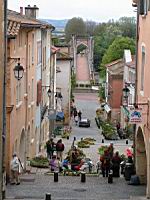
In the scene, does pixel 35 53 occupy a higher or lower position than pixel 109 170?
higher

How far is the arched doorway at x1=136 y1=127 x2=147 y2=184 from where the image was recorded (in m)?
26.0

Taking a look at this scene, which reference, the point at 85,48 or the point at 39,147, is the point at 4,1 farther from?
the point at 85,48

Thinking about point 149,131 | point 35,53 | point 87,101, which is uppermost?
point 35,53

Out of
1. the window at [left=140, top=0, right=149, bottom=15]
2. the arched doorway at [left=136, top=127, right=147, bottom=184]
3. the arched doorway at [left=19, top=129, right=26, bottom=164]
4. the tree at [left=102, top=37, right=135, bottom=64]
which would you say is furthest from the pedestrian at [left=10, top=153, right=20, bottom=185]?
the tree at [left=102, top=37, right=135, bottom=64]

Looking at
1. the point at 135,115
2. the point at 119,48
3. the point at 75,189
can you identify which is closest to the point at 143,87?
the point at 135,115

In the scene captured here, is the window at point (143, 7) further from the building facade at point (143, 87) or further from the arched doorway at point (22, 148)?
the arched doorway at point (22, 148)

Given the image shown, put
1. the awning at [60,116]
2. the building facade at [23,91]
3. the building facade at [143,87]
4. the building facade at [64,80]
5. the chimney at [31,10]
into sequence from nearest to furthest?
the building facade at [143,87]
the building facade at [23,91]
the chimney at [31,10]
the awning at [60,116]
the building facade at [64,80]

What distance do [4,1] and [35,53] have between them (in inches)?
756

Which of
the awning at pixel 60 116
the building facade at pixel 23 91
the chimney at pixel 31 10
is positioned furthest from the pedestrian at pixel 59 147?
the awning at pixel 60 116

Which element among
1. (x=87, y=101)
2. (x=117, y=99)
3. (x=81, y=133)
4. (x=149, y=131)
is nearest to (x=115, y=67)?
(x=117, y=99)

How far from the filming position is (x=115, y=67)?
8200cm

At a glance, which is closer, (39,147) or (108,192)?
(108,192)

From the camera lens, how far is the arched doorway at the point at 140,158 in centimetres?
2603

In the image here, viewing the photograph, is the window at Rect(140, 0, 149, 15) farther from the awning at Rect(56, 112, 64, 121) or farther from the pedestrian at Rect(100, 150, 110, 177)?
the awning at Rect(56, 112, 64, 121)
